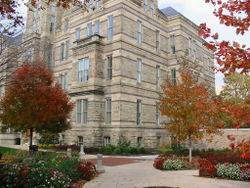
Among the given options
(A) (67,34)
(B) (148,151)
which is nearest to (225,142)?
(B) (148,151)

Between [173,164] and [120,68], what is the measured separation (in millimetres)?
12826

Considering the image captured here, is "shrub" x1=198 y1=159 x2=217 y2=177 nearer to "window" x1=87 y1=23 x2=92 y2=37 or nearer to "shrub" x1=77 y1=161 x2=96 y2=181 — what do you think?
"shrub" x1=77 y1=161 x2=96 y2=181

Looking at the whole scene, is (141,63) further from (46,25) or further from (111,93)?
(46,25)

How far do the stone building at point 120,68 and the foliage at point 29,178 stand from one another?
46.5 feet

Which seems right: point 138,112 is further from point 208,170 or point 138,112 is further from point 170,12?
point 170,12

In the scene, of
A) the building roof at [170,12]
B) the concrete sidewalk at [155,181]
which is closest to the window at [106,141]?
the concrete sidewalk at [155,181]

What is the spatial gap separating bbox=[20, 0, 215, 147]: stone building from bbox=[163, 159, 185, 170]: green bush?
7.74 meters

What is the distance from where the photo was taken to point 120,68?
2458 centimetres

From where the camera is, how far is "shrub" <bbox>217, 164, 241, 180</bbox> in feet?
36.7

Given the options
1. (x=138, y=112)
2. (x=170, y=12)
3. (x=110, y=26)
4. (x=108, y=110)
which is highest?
(x=170, y=12)

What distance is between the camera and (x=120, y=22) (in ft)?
82.9

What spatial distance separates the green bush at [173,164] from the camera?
13.9 meters

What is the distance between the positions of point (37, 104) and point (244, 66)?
1551 centimetres

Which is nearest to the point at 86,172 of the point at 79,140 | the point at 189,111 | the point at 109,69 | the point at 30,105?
the point at 189,111
